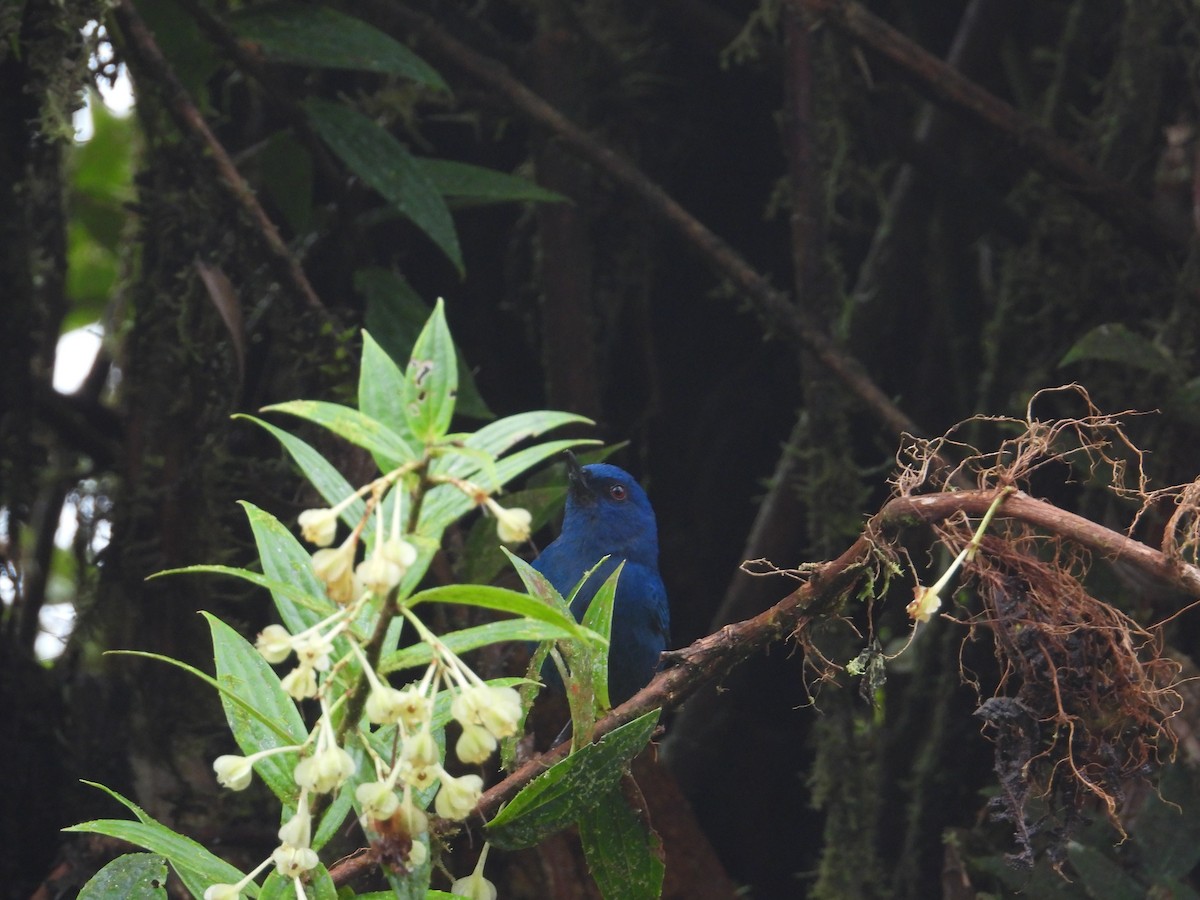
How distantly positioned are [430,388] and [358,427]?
8 centimetres

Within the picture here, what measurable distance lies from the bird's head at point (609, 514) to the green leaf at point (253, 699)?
1.70 m

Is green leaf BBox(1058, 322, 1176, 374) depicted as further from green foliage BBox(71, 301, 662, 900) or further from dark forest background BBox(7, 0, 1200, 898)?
green foliage BBox(71, 301, 662, 900)

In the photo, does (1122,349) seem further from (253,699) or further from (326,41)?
(253,699)

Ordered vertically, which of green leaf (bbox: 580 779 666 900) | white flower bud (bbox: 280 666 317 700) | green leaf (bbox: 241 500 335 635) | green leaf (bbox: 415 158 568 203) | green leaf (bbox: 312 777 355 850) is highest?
green leaf (bbox: 415 158 568 203)

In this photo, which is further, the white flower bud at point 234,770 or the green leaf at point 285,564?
the green leaf at point 285,564

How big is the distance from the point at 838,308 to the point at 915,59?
2.01ft

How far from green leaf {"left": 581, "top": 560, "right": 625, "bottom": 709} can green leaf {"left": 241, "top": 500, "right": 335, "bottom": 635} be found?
1.02 feet

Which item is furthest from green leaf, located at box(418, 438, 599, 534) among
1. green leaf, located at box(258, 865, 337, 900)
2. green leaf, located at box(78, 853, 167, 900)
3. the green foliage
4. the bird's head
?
the bird's head

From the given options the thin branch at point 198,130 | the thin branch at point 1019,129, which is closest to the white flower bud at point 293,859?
the thin branch at point 198,130

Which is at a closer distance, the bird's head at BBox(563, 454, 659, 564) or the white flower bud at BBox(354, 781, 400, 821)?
the white flower bud at BBox(354, 781, 400, 821)

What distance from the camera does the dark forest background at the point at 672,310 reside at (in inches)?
108

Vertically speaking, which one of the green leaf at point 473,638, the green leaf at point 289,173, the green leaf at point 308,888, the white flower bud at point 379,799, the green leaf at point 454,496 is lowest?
the green leaf at point 308,888

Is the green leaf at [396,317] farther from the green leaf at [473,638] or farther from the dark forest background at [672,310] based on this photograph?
the green leaf at [473,638]

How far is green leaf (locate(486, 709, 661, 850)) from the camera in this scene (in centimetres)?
139
